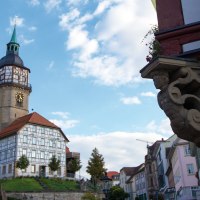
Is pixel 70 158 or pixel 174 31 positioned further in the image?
pixel 70 158

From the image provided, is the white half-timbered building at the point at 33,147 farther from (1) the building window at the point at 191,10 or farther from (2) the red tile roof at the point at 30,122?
(1) the building window at the point at 191,10

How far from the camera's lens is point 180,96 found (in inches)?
209

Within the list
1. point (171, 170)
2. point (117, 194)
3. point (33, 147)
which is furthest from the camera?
point (117, 194)

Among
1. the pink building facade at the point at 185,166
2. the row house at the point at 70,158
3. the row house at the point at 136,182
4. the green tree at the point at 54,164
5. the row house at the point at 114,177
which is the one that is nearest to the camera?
the pink building facade at the point at 185,166

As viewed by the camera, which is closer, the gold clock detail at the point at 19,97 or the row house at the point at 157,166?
the row house at the point at 157,166

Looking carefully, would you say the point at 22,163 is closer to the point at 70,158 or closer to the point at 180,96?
the point at 70,158

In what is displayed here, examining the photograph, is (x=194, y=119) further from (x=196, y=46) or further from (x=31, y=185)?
(x=31, y=185)

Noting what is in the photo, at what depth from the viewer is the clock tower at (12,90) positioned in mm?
77938

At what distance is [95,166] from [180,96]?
6019 centimetres

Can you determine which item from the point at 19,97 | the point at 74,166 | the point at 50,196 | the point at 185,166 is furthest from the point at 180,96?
the point at 19,97

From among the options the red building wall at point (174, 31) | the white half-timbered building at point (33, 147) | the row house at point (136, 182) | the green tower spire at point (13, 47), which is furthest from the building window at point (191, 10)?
the row house at point (136, 182)

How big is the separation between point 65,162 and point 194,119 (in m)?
65.8

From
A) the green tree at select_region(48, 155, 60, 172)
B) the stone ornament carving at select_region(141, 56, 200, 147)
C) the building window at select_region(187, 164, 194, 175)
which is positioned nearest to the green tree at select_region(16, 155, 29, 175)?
the green tree at select_region(48, 155, 60, 172)

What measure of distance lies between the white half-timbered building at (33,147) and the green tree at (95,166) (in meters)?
5.94
